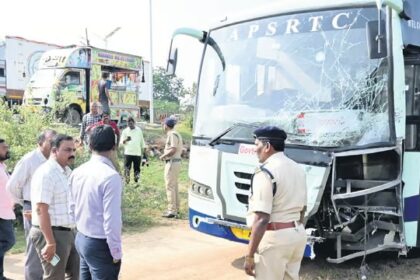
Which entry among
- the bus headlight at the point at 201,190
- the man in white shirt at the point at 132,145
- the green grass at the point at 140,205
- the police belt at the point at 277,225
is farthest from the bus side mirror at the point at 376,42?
the man in white shirt at the point at 132,145

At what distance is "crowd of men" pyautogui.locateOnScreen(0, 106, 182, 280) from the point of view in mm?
3633

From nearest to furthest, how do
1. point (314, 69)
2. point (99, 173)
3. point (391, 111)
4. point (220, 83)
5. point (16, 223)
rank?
point (99, 173) < point (391, 111) < point (314, 69) < point (220, 83) < point (16, 223)

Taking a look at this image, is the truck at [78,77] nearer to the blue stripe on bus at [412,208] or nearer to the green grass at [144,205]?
the green grass at [144,205]

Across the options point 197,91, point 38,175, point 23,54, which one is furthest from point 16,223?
point 23,54

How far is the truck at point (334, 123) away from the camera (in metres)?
5.11

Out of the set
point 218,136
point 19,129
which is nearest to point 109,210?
point 218,136

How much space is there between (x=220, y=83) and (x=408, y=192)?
2493 mm

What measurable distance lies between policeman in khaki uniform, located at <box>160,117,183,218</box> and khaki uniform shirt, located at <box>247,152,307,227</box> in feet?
17.8

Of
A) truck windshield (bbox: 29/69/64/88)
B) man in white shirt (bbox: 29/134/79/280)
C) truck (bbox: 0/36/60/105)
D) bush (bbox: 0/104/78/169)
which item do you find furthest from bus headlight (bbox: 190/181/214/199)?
truck (bbox: 0/36/60/105)

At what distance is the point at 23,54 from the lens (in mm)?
23625

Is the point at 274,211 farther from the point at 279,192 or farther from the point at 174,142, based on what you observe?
the point at 174,142

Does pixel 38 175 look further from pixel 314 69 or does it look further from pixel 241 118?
pixel 314 69

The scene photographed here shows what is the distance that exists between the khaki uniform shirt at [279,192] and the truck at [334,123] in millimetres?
1248

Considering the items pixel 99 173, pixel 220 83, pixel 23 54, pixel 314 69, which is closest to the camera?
pixel 99 173
